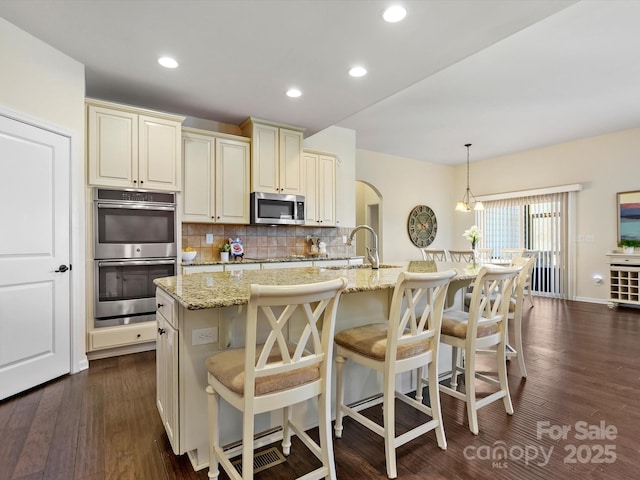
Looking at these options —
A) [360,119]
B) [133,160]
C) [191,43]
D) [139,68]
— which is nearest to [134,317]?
[133,160]

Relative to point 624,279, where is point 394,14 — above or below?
above

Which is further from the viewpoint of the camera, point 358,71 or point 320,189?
point 320,189

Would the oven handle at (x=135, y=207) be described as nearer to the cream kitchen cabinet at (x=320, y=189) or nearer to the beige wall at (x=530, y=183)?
the cream kitchen cabinet at (x=320, y=189)

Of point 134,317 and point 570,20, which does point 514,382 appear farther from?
point 134,317

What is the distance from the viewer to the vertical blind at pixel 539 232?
20.3 feet

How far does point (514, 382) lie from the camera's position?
2.56 metres

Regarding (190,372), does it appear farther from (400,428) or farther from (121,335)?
(121,335)

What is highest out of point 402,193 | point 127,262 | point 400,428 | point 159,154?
point 402,193

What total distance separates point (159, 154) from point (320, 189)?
2143 mm

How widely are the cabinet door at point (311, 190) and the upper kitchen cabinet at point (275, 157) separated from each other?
11cm

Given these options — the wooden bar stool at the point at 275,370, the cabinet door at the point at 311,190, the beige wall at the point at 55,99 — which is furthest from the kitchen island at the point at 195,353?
the cabinet door at the point at 311,190

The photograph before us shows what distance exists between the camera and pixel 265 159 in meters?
4.22

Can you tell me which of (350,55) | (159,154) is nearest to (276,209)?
(159,154)

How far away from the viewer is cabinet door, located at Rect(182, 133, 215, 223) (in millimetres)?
3768
